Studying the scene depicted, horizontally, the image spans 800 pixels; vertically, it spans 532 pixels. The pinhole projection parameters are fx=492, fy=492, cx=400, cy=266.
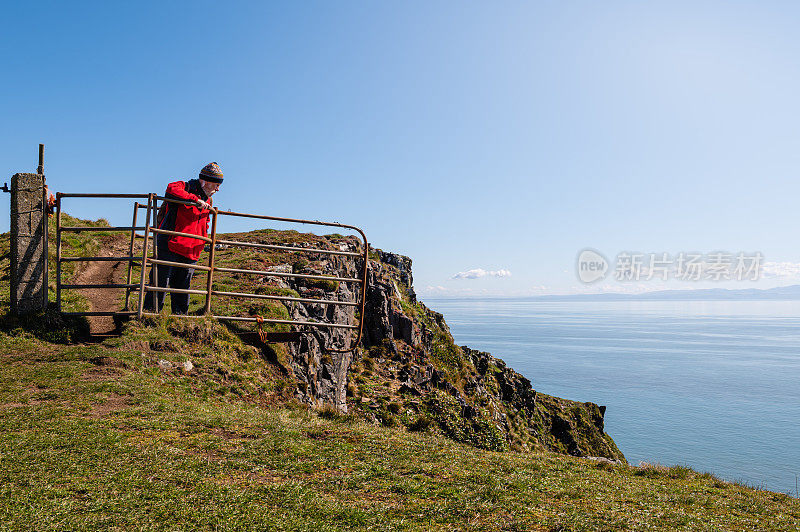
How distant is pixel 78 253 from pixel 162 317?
11.5 m

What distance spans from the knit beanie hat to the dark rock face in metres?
5.91

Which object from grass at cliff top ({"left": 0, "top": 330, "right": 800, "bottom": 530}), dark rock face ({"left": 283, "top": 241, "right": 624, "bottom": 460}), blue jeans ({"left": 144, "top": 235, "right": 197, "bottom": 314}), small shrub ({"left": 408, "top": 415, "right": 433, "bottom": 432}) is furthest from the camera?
small shrub ({"left": 408, "top": 415, "right": 433, "bottom": 432})

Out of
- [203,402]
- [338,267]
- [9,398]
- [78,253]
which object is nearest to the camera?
[9,398]

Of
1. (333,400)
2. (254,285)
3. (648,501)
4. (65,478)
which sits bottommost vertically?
(333,400)

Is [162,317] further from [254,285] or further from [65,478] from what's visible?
[65,478]

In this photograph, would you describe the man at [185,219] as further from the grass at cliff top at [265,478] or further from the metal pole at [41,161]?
the grass at cliff top at [265,478]

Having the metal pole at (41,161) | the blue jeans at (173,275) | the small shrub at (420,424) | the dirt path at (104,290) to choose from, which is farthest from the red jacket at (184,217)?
the small shrub at (420,424)

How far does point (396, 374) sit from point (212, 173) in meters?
17.1

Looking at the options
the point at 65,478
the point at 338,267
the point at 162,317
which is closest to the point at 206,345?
the point at 162,317

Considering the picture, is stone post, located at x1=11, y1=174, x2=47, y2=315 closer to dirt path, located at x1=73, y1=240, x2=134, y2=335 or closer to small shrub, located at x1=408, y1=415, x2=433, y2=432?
dirt path, located at x1=73, y1=240, x2=134, y2=335

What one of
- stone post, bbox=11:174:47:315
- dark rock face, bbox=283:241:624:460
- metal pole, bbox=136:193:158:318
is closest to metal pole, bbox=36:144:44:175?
stone post, bbox=11:174:47:315

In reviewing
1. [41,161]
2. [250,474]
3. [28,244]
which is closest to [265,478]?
[250,474]

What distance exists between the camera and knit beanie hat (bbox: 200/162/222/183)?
1267 cm

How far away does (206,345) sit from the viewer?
41.9 feet
